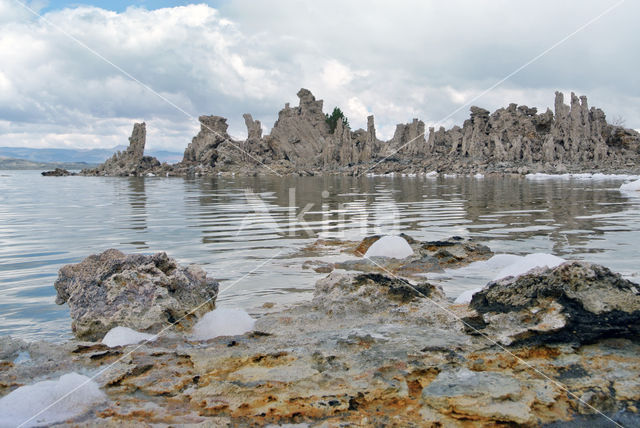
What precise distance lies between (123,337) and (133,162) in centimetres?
11250

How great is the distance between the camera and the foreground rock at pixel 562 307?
13.7 ft

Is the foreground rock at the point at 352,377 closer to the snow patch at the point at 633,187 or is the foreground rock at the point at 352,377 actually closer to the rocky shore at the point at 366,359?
the rocky shore at the point at 366,359

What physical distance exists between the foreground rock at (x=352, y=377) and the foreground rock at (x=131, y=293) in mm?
544

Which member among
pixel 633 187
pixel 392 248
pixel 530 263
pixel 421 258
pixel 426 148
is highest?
pixel 426 148

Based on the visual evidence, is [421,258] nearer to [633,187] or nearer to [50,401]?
[50,401]

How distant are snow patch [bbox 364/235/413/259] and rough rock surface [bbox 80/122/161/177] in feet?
324

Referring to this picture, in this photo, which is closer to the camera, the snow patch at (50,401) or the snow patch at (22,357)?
the snow patch at (50,401)

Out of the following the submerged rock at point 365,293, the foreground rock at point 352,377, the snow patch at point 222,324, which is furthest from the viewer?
the submerged rock at point 365,293

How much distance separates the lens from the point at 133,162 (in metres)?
109

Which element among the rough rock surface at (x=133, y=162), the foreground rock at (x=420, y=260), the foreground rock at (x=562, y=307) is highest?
the rough rock surface at (x=133, y=162)

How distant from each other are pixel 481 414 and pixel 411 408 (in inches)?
17.4

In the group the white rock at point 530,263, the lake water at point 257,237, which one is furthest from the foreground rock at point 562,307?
the lake water at point 257,237

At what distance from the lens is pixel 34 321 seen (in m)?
5.89

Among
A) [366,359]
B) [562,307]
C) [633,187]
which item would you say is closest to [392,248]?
[562,307]
